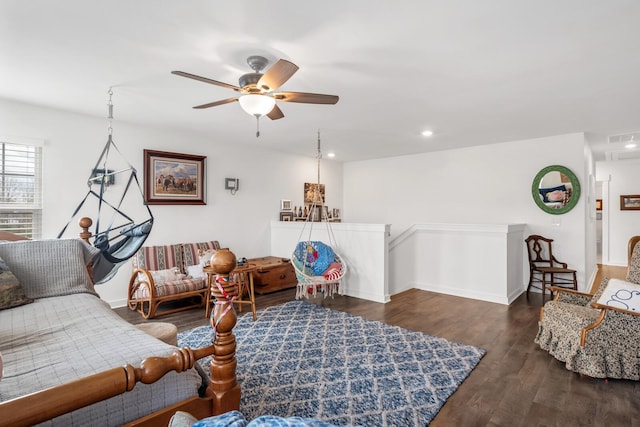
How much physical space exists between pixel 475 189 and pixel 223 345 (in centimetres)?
551

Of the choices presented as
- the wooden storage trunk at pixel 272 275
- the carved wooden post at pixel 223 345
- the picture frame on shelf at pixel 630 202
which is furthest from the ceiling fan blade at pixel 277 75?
the picture frame on shelf at pixel 630 202

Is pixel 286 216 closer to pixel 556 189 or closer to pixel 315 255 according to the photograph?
pixel 315 255

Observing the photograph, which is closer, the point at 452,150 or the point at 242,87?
the point at 242,87

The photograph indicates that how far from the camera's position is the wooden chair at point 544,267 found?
487cm

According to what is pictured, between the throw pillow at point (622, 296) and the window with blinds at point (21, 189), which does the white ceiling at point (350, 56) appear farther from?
the throw pillow at point (622, 296)

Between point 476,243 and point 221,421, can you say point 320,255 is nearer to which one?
point 476,243

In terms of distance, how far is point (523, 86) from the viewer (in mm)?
3066

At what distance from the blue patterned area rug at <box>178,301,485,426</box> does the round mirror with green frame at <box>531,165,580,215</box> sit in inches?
127

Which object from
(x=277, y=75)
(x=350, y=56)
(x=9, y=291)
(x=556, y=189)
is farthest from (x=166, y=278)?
(x=556, y=189)

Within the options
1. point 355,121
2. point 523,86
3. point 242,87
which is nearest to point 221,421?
point 242,87

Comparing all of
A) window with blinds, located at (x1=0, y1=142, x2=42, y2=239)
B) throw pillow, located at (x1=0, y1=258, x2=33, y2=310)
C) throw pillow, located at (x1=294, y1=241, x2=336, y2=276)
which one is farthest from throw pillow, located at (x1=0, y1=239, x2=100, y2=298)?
throw pillow, located at (x1=294, y1=241, x2=336, y2=276)

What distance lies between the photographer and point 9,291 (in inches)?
83.9

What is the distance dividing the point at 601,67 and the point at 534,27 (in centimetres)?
107

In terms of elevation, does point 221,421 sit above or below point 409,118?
below
